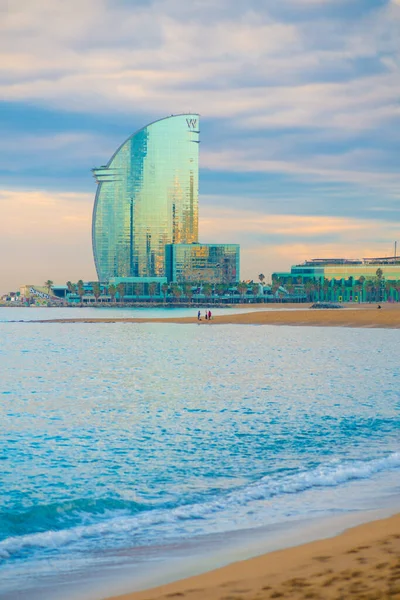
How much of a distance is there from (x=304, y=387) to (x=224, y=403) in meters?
5.82

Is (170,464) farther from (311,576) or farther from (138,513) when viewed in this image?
(311,576)

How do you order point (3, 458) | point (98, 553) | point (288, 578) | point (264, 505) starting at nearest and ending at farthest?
point (288, 578) → point (98, 553) → point (264, 505) → point (3, 458)

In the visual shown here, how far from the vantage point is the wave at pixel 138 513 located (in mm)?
10602

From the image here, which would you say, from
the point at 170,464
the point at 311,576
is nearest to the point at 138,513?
the point at 170,464

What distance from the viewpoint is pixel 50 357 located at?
169 ft

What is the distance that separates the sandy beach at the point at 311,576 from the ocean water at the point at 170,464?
0.87 meters

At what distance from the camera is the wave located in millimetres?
10602

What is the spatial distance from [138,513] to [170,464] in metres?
3.96

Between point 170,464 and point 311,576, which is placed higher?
point 311,576

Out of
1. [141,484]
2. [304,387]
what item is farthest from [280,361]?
[141,484]

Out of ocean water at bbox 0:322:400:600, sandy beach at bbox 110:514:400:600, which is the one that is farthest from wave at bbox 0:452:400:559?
sandy beach at bbox 110:514:400:600

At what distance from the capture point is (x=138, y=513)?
1216 centimetres

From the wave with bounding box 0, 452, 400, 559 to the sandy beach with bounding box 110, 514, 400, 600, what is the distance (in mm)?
2345

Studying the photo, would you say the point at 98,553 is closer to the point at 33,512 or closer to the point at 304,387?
the point at 33,512
